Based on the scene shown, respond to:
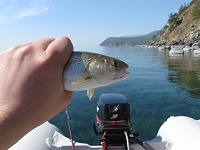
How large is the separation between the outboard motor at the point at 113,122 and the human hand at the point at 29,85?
128 inches

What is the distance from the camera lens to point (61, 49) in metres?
1.63

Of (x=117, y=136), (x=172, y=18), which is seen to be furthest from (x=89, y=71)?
(x=172, y=18)

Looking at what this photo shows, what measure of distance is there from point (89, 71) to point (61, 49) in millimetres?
351

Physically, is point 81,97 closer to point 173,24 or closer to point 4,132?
point 4,132

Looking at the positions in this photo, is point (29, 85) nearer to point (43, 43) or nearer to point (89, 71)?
point (43, 43)

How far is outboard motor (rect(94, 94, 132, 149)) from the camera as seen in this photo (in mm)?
4676

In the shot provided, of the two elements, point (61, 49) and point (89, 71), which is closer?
point (61, 49)

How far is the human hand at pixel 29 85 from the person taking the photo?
1.34 m

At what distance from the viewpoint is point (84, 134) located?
362 inches

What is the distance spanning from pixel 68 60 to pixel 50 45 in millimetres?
173

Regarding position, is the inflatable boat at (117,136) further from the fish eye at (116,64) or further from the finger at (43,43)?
the finger at (43,43)

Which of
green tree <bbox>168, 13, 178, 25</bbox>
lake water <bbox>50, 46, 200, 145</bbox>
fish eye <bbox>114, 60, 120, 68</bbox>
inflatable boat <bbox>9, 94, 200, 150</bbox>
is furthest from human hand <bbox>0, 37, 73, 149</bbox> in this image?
green tree <bbox>168, 13, 178, 25</bbox>

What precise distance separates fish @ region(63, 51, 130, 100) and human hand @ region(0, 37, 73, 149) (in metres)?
0.08

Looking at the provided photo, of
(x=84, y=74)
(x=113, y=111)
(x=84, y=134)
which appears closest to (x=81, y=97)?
(x=84, y=134)
